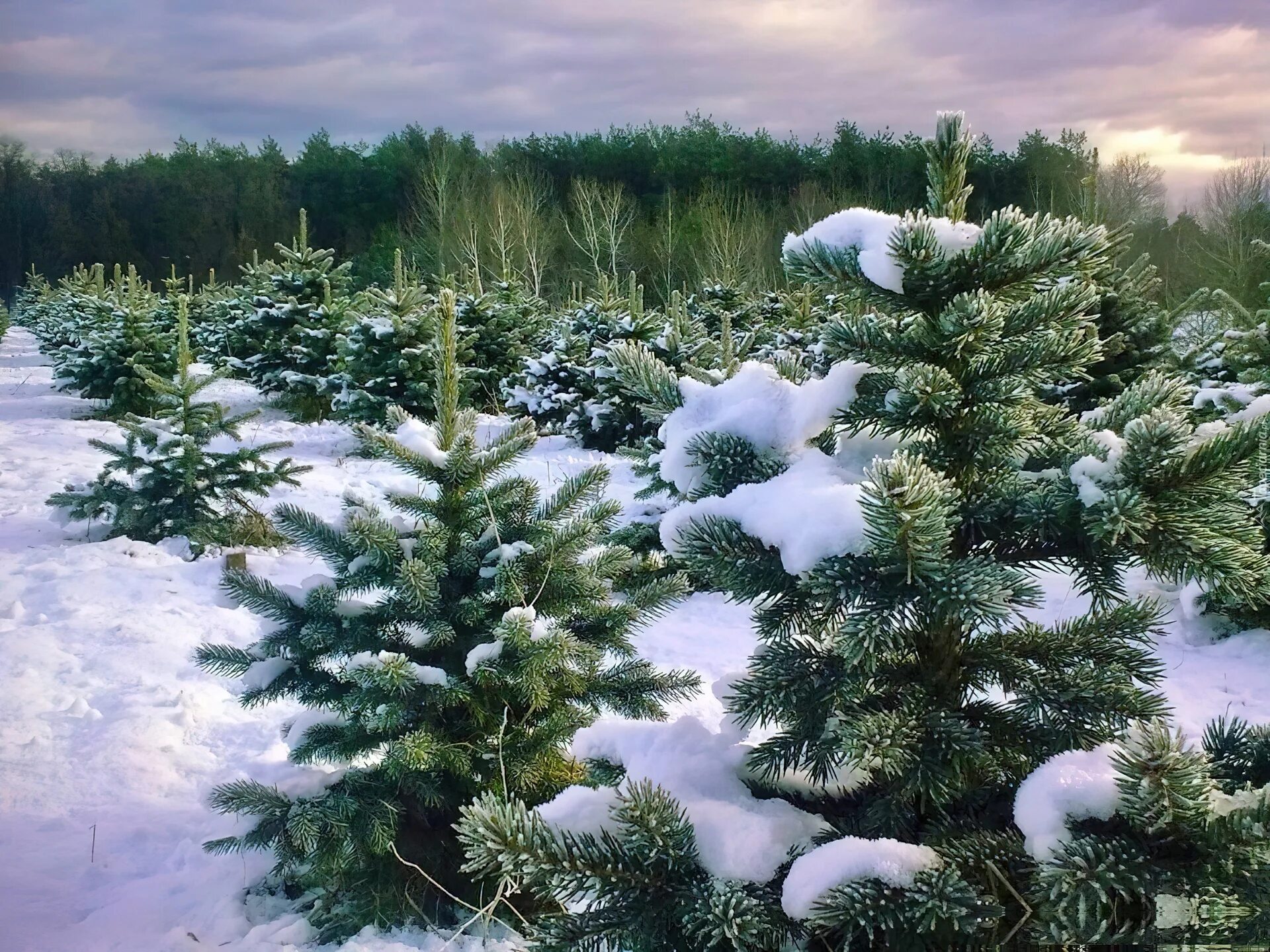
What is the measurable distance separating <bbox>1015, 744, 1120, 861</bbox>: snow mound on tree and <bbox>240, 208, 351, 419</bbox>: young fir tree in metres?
11.8

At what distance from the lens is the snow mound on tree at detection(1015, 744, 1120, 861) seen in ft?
3.28

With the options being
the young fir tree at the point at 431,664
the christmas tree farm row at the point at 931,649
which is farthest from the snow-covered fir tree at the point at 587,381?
the christmas tree farm row at the point at 931,649

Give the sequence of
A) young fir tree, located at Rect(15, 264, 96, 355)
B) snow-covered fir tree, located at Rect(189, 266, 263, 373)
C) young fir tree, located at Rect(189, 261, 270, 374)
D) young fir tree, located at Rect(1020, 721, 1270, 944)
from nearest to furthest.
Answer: young fir tree, located at Rect(1020, 721, 1270, 944) → young fir tree, located at Rect(15, 264, 96, 355) → young fir tree, located at Rect(189, 261, 270, 374) → snow-covered fir tree, located at Rect(189, 266, 263, 373)

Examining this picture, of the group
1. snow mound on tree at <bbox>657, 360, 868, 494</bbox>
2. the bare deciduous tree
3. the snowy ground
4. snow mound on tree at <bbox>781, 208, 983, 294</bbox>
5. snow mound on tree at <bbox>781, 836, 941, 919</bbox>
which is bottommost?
the snowy ground

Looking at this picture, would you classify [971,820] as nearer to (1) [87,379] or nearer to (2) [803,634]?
(2) [803,634]

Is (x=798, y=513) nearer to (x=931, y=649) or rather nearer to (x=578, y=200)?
(x=931, y=649)

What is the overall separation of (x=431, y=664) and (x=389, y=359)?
855 centimetres

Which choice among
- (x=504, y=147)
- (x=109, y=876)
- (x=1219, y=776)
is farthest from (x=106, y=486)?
(x=504, y=147)

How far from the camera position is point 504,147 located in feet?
103

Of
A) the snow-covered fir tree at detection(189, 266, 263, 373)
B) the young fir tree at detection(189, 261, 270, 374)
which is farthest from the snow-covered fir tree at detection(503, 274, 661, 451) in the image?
the snow-covered fir tree at detection(189, 266, 263, 373)

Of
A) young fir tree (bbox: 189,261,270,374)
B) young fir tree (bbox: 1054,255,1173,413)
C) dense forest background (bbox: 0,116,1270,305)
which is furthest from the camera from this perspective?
young fir tree (bbox: 189,261,270,374)

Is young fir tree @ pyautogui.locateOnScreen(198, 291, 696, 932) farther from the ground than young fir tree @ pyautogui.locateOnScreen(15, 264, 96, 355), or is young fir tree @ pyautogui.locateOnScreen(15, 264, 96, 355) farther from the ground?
young fir tree @ pyautogui.locateOnScreen(15, 264, 96, 355)

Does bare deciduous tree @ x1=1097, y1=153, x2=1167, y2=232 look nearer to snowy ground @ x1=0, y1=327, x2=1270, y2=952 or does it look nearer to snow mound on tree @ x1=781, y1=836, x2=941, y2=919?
snowy ground @ x1=0, y1=327, x2=1270, y2=952

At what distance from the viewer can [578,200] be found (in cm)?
2689
